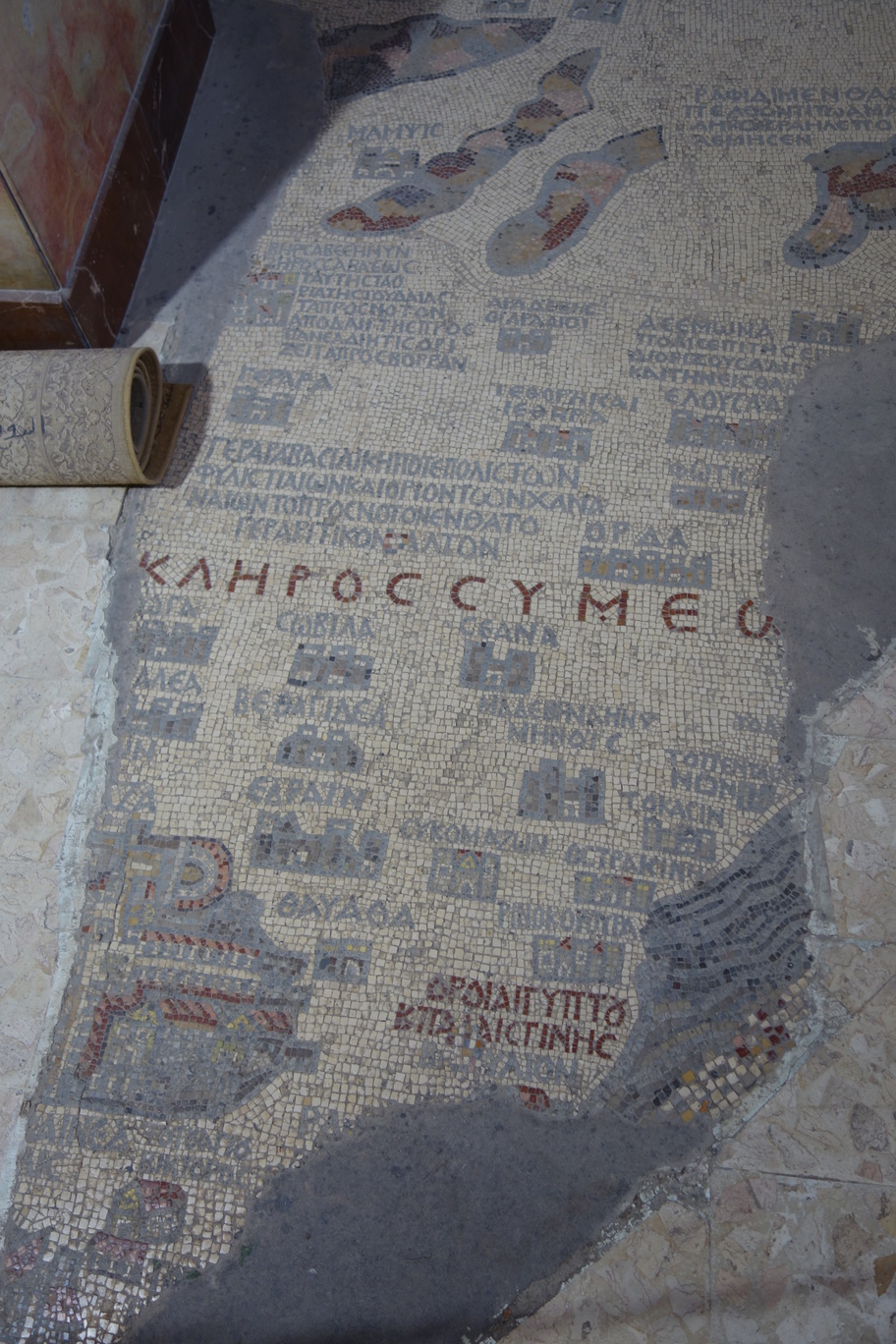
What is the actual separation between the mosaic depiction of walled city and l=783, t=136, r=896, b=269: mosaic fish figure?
0.06ft

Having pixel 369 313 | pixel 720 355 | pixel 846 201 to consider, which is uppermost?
pixel 369 313

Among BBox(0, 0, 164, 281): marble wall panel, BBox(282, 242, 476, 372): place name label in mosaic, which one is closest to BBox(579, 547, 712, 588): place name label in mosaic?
BBox(282, 242, 476, 372): place name label in mosaic

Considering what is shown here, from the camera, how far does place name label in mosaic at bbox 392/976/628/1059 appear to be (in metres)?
3.24

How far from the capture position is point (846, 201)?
476 cm

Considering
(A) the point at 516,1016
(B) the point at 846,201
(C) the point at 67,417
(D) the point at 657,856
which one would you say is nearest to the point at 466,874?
(A) the point at 516,1016

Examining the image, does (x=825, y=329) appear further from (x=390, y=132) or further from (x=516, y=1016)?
(x=516, y=1016)

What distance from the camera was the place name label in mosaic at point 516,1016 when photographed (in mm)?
3238

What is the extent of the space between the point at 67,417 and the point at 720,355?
2.74 meters

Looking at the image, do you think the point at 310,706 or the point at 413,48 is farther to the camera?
the point at 413,48

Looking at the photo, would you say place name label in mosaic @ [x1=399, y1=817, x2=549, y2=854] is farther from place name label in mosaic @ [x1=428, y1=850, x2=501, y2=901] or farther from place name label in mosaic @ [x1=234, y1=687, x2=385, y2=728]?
place name label in mosaic @ [x1=234, y1=687, x2=385, y2=728]

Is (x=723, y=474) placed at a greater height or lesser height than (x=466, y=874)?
greater

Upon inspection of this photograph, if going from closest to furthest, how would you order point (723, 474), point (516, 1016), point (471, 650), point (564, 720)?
point (516, 1016)
point (564, 720)
point (471, 650)
point (723, 474)

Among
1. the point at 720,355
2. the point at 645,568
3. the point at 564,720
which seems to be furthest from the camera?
the point at 720,355

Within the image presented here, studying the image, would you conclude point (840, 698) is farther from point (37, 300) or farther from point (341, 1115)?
point (37, 300)
